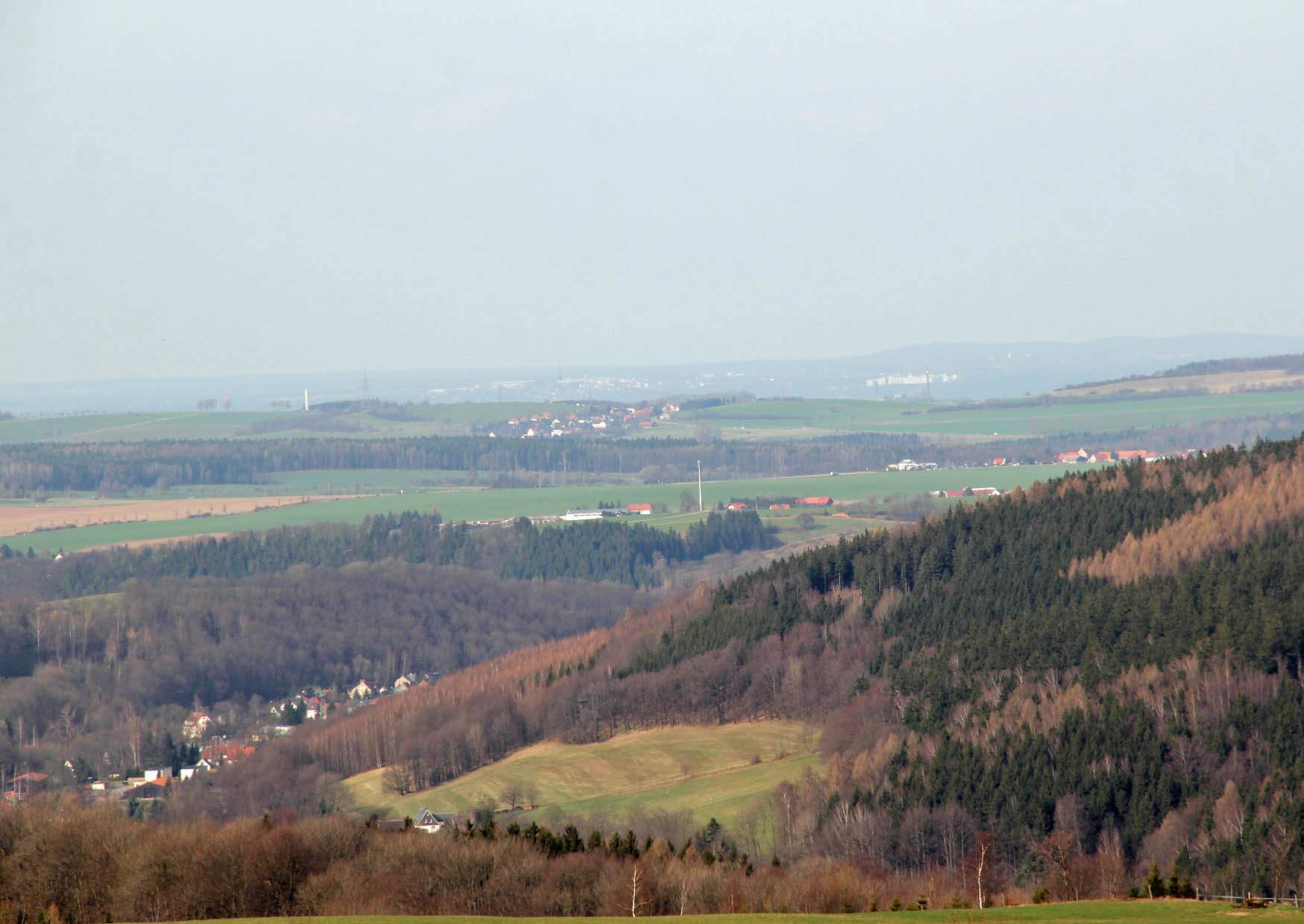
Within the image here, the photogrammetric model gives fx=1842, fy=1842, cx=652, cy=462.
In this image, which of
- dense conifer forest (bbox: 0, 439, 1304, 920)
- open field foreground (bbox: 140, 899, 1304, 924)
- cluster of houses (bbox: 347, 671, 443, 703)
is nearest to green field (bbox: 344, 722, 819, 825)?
dense conifer forest (bbox: 0, 439, 1304, 920)

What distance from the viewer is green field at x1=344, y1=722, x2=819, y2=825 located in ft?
338

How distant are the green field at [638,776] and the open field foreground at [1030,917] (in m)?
43.0

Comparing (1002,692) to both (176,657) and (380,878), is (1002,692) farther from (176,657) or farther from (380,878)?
(176,657)

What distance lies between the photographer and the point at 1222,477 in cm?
14388

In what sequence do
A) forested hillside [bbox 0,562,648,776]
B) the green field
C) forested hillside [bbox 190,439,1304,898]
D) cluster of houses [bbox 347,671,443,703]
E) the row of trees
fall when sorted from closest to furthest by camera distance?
the row of trees
forested hillside [bbox 190,439,1304,898]
the green field
forested hillside [bbox 0,562,648,776]
cluster of houses [bbox 347,671,443,703]

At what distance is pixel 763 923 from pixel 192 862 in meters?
26.2

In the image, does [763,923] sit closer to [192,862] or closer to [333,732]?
[192,862]

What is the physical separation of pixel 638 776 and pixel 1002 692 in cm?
2274

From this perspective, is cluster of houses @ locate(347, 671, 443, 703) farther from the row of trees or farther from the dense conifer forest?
the row of trees

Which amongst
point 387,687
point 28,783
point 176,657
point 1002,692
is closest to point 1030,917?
point 1002,692

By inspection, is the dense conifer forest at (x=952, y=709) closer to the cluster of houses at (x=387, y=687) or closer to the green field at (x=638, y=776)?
the green field at (x=638, y=776)

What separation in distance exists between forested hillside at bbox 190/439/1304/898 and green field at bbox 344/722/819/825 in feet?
A: 9.82

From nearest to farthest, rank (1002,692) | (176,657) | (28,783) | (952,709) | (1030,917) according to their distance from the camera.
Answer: (1030,917) < (1002,692) < (952,709) < (28,783) < (176,657)

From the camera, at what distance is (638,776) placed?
11169cm
